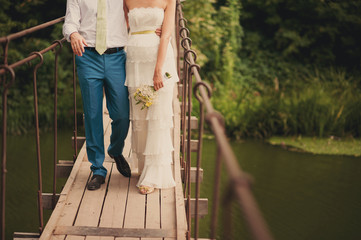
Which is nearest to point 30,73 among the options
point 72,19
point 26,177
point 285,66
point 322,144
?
point 26,177

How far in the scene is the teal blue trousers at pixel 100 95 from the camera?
122 inches

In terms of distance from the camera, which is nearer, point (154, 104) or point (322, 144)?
A: point (154, 104)

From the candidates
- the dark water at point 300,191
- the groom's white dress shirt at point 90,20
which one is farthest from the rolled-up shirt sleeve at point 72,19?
the dark water at point 300,191

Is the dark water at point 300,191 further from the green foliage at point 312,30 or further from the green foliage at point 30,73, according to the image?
the green foliage at point 312,30

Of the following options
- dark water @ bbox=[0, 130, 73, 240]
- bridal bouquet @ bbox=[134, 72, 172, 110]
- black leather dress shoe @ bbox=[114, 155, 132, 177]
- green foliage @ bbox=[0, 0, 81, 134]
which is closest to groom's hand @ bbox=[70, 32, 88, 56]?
bridal bouquet @ bbox=[134, 72, 172, 110]

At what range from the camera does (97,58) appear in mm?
3100

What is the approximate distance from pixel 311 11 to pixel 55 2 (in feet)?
19.0

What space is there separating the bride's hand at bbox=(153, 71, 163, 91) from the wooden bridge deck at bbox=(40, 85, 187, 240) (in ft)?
2.19

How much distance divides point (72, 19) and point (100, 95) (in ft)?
1.72

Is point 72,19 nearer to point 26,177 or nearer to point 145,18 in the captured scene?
point 145,18

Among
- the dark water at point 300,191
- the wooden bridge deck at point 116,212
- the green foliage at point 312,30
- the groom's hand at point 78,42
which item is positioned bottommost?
the dark water at point 300,191

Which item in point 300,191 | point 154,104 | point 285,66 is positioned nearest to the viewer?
point 154,104

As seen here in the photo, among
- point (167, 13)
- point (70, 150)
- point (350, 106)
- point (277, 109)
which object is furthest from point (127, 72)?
point (350, 106)

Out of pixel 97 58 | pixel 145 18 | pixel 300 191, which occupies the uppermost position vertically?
pixel 145 18
